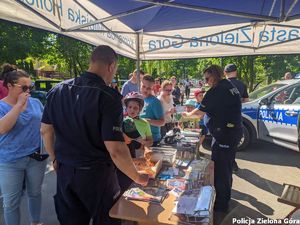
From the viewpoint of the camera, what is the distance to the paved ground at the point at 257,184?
349cm

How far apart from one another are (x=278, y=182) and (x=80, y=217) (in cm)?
369

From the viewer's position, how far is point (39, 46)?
18.9 metres

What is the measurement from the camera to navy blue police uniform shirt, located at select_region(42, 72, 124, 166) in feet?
5.70

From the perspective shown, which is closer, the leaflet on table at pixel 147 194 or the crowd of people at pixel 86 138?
the crowd of people at pixel 86 138

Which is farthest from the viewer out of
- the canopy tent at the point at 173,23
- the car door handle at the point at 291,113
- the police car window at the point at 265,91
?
the police car window at the point at 265,91

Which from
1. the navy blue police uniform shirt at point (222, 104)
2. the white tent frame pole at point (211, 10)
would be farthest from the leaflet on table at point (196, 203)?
the white tent frame pole at point (211, 10)

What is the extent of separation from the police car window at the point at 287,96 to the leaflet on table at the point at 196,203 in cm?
452

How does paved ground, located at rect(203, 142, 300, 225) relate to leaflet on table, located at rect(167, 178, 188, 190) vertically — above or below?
below

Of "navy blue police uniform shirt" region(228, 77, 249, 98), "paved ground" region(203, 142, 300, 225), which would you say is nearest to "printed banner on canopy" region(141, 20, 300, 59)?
"navy blue police uniform shirt" region(228, 77, 249, 98)

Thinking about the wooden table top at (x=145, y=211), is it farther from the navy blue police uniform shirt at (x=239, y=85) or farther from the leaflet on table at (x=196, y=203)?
the navy blue police uniform shirt at (x=239, y=85)

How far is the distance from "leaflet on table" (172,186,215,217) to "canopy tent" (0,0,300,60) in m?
1.82

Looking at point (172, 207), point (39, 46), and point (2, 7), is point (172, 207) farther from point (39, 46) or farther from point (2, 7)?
point (39, 46)

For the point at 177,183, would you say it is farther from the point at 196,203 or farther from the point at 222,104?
the point at 222,104

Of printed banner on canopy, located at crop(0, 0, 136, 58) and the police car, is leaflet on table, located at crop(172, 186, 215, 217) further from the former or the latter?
the police car
